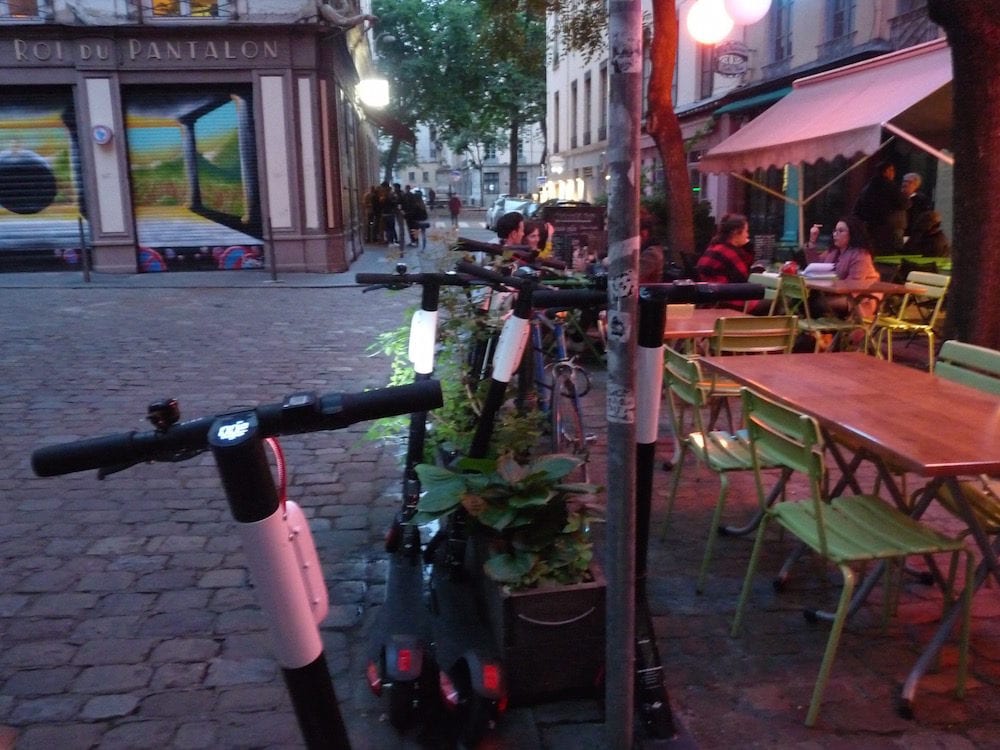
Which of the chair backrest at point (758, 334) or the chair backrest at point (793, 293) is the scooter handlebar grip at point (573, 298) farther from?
the chair backrest at point (793, 293)

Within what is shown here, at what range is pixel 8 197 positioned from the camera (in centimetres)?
1791

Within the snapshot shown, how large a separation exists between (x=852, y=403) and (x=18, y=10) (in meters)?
18.1

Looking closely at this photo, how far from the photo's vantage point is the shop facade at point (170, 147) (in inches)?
667

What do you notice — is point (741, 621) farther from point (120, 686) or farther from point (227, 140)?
point (227, 140)

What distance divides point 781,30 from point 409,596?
18.3m

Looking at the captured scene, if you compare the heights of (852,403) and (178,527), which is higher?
(852,403)

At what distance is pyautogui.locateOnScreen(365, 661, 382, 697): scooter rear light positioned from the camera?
9.91ft

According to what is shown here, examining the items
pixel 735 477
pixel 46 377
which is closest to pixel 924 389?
pixel 735 477

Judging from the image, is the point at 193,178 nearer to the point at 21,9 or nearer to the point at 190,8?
the point at 190,8

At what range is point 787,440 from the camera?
133 inches

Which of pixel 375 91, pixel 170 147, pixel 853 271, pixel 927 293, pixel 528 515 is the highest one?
pixel 375 91

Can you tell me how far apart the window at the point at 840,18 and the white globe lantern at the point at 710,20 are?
24.6ft

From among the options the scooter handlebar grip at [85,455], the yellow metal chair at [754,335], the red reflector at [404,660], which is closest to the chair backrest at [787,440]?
the red reflector at [404,660]

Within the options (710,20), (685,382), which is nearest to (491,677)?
(685,382)
